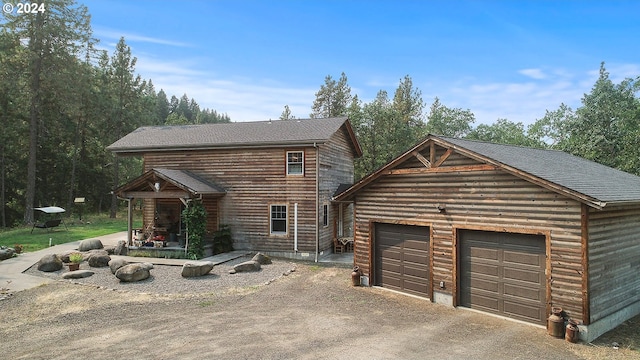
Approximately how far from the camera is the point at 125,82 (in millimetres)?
37062

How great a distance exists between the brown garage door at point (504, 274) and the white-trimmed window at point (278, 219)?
32.2 ft

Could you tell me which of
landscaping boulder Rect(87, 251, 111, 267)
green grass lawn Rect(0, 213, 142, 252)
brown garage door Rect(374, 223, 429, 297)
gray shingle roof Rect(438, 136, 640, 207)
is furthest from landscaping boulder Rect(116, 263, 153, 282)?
gray shingle roof Rect(438, 136, 640, 207)

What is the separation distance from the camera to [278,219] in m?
18.8

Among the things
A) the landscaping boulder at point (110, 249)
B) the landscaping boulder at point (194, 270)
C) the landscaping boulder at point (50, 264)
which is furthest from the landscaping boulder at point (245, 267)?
the landscaping boulder at point (110, 249)

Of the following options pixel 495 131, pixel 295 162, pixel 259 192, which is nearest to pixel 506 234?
pixel 295 162

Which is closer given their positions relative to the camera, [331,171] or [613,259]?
[613,259]

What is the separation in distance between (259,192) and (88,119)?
28.9 meters

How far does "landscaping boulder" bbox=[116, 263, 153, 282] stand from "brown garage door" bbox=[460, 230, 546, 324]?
10853mm

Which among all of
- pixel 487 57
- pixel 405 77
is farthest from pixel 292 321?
pixel 405 77

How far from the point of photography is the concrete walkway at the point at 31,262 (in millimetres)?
13492

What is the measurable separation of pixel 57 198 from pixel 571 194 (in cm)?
4562

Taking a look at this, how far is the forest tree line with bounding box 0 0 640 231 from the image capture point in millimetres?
28000

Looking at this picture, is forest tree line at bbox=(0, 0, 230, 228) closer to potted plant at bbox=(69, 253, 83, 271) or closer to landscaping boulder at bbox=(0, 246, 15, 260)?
landscaping boulder at bbox=(0, 246, 15, 260)

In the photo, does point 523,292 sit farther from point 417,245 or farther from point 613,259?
point 417,245
